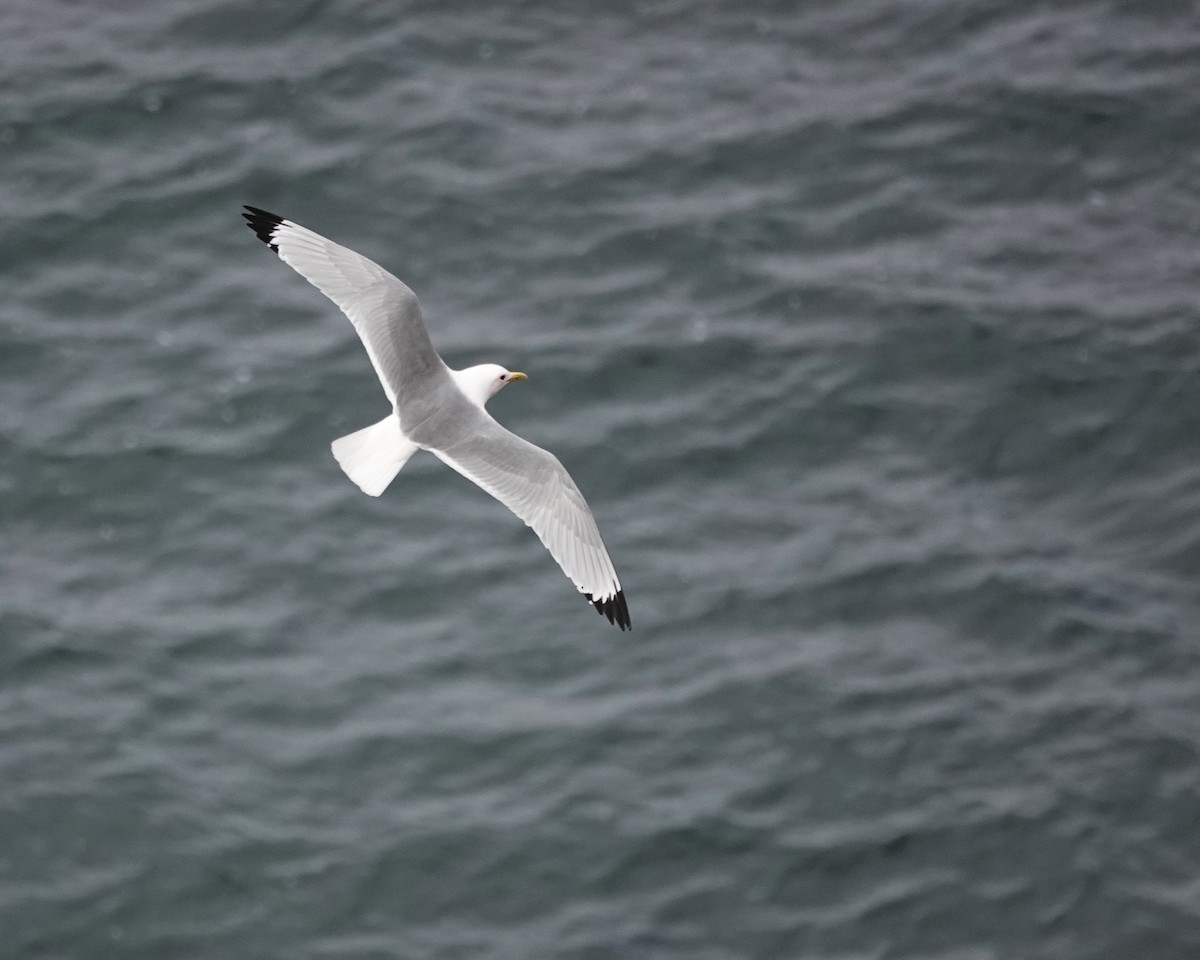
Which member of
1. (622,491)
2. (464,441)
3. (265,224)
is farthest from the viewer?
(622,491)

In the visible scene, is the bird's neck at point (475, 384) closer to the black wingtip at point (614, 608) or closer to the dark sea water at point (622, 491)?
the black wingtip at point (614, 608)

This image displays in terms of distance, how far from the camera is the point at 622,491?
1673 centimetres

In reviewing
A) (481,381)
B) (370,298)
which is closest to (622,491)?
(481,381)

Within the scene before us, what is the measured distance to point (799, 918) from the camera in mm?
14695

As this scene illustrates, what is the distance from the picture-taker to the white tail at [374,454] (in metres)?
11.7

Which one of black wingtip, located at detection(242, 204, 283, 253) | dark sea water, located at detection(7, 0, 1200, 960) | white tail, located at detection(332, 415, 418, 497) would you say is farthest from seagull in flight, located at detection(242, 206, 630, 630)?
dark sea water, located at detection(7, 0, 1200, 960)

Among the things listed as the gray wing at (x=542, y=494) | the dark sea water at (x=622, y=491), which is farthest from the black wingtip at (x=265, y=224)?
the dark sea water at (x=622, y=491)

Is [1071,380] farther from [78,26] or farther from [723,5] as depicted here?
[78,26]

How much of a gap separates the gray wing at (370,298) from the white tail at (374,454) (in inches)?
15.4

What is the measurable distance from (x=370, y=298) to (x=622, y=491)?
4387mm

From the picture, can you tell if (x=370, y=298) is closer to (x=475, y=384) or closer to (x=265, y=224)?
(x=475, y=384)

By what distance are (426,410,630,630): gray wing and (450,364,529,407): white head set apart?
0.51ft

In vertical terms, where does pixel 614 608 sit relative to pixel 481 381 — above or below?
below

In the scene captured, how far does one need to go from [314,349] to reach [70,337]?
196 centimetres
